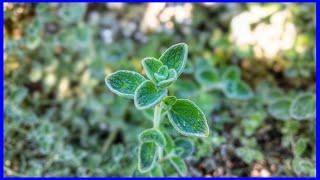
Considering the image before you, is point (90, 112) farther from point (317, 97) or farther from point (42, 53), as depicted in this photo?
point (317, 97)

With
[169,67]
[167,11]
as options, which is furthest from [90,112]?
[169,67]

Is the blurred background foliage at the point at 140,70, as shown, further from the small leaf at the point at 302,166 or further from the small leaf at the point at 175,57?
the small leaf at the point at 175,57

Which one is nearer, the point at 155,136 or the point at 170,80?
the point at 170,80

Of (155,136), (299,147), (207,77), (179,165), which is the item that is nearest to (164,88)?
(155,136)

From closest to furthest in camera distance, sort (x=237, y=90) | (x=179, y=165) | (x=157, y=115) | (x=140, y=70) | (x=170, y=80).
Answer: (x=170, y=80) → (x=157, y=115) → (x=179, y=165) → (x=237, y=90) → (x=140, y=70)

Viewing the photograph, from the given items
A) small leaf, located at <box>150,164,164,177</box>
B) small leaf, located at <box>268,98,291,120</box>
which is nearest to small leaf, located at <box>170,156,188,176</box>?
small leaf, located at <box>150,164,164,177</box>

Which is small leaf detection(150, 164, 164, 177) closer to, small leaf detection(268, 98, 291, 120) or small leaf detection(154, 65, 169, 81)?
small leaf detection(154, 65, 169, 81)

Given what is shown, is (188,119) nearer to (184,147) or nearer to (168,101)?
(168,101)
